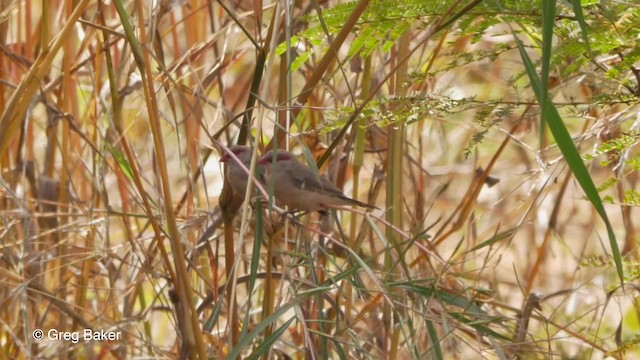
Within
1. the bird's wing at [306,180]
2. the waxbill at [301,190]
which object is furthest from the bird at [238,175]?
the bird's wing at [306,180]

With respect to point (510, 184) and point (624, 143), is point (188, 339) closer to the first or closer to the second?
point (624, 143)

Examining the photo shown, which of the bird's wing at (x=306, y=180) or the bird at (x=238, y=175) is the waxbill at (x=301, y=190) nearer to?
the bird's wing at (x=306, y=180)

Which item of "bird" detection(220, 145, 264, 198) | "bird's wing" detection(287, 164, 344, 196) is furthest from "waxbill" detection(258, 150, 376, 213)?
"bird" detection(220, 145, 264, 198)

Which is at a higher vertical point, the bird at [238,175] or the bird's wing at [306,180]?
the bird at [238,175]

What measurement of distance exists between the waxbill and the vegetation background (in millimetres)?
84

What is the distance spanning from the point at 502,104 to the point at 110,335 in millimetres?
1528

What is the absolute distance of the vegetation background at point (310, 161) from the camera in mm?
2156

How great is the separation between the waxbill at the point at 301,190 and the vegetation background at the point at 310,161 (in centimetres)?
8

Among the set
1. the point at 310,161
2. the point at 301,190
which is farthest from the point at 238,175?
the point at 310,161

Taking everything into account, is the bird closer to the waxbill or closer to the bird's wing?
the waxbill

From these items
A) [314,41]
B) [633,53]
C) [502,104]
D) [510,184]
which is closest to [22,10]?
[314,41]

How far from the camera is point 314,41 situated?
8.28 ft

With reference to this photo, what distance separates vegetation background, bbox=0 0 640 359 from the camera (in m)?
2.16

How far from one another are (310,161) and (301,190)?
815 mm
